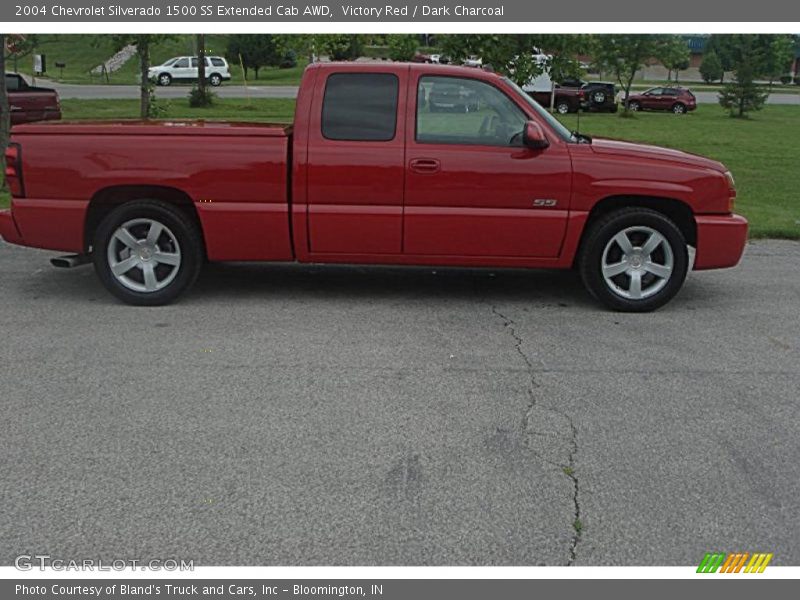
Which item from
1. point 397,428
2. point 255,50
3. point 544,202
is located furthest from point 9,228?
point 255,50

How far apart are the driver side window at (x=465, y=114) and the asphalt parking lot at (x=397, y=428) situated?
4.40 ft

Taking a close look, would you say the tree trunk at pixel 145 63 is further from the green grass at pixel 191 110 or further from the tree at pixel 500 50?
the tree at pixel 500 50

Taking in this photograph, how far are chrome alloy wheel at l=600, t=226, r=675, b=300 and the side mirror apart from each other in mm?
961

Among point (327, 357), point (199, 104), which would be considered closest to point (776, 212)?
point (327, 357)

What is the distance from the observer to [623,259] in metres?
6.82

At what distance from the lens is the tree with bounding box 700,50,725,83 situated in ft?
234

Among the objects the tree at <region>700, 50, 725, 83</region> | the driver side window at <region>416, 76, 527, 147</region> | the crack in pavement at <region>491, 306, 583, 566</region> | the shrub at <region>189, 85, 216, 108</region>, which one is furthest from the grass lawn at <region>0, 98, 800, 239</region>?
the tree at <region>700, 50, 725, 83</region>

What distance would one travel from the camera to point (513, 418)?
468cm

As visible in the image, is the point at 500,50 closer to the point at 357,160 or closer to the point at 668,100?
the point at 357,160

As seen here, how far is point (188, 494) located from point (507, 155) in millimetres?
3860

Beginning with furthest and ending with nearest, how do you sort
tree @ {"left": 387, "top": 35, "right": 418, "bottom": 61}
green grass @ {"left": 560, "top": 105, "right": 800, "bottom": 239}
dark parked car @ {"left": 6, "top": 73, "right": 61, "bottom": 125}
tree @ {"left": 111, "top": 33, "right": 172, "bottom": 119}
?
dark parked car @ {"left": 6, "top": 73, "right": 61, "bottom": 125}, tree @ {"left": 111, "top": 33, "right": 172, "bottom": 119}, green grass @ {"left": 560, "top": 105, "right": 800, "bottom": 239}, tree @ {"left": 387, "top": 35, "right": 418, "bottom": 61}

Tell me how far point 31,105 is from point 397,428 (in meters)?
19.1

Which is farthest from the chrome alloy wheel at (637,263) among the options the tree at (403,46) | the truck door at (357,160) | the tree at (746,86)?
the tree at (746,86)

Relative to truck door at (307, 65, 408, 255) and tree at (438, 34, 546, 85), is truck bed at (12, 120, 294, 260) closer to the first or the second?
truck door at (307, 65, 408, 255)
